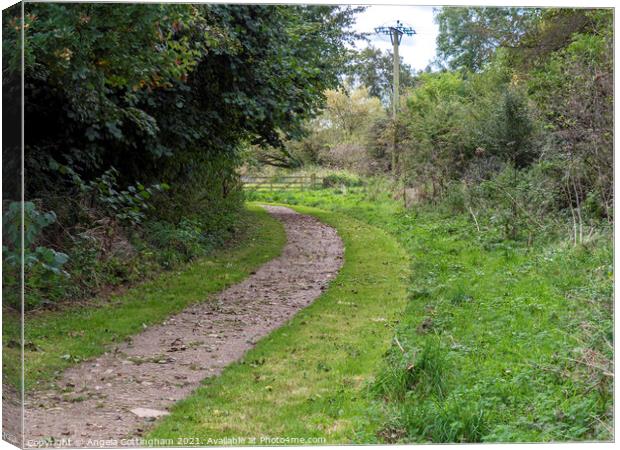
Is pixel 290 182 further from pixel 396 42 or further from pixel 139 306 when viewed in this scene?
pixel 139 306

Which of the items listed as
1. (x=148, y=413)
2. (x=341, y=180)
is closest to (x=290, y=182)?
(x=341, y=180)

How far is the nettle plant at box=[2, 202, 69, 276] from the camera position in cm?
485

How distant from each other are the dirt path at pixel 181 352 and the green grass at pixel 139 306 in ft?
0.47

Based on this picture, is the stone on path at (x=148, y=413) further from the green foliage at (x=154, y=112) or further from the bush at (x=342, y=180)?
the bush at (x=342, y=180)

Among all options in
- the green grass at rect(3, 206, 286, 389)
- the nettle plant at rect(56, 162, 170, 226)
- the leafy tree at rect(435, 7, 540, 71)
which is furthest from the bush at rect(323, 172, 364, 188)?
the nettle plant at rect(56, 162, 170, 226)

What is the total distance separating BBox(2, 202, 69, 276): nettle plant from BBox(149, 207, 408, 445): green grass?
4.78 ft

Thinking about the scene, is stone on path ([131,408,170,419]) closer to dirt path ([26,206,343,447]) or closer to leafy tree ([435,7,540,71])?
dirt path ([26,206,343,447])

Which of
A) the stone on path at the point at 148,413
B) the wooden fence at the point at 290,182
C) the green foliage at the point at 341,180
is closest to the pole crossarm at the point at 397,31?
the green foliage at the point at 341,180

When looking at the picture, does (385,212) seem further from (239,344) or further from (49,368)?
(49,368)

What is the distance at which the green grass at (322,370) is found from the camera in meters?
4.64

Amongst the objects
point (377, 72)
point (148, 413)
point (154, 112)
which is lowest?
point (148, 413)

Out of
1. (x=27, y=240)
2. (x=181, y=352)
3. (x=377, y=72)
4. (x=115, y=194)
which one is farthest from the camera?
(x=115, y=194)

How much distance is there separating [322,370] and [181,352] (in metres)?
1.15

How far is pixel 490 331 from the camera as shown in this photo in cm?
590
